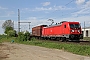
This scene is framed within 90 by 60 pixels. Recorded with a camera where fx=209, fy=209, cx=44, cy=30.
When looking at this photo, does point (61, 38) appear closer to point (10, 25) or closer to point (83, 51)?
point (83, 51)

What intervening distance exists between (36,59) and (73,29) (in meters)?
19.1

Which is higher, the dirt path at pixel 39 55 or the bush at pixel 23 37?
the bush at pixel 23 37

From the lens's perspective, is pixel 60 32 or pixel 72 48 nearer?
pixel 72 48

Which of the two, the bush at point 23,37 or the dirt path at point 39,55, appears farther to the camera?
the bush at point 23,37

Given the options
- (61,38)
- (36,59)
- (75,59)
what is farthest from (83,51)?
(61,38)

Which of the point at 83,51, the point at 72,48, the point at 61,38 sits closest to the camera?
the point at 83,51

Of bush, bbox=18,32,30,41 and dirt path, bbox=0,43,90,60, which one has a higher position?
bush, bbox=18,32,30,41

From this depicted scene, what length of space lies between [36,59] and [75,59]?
2644mm

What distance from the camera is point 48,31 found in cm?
4681

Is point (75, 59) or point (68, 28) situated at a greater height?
point (68, 28)

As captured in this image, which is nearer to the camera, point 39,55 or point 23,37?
point 39,55

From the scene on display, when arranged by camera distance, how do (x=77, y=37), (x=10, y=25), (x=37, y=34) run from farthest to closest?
(x=10, y=25), (x=37, y=34), (x=77, y=37)

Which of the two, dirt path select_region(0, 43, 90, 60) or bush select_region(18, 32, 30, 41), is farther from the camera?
bush select_region(18, 32, 30, 41)

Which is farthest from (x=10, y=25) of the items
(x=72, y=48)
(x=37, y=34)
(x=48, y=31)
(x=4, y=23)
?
(x=72, y=48)
